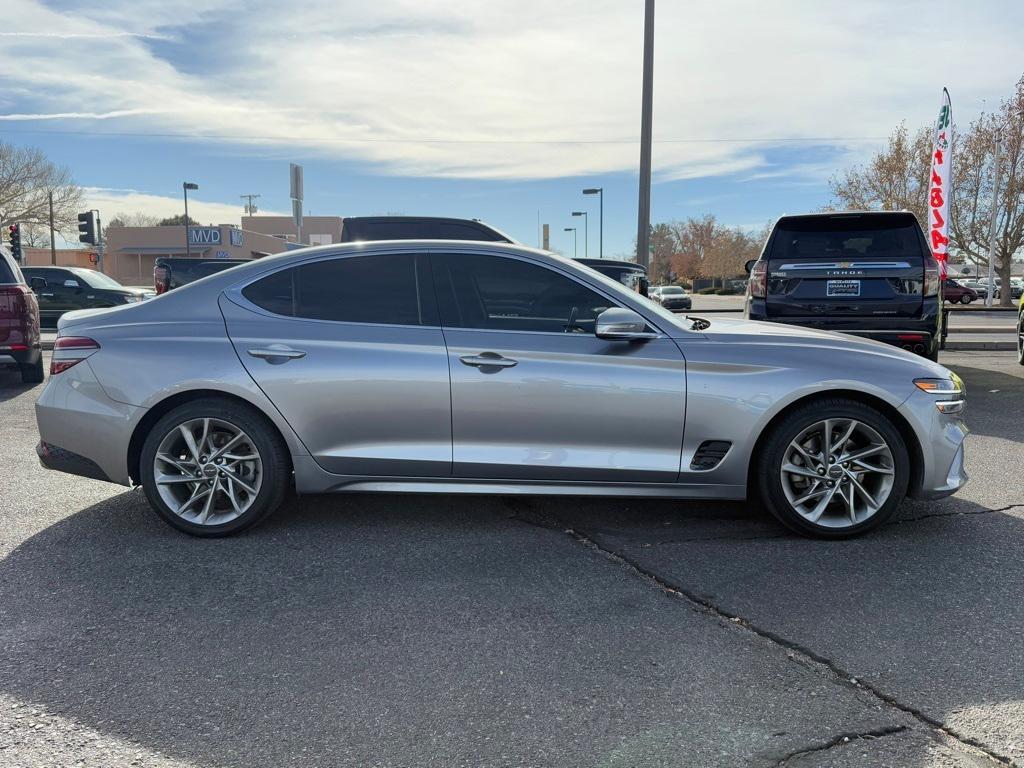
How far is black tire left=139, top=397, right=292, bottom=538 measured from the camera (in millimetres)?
4359

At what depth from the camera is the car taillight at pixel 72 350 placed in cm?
446

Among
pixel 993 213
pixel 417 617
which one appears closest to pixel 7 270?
pixel 417 617

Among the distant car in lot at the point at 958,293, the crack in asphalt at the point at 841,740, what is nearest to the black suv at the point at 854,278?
the crack in asphalt at the point at 841,740

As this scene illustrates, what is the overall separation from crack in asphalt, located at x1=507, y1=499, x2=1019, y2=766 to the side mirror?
42.0 inches

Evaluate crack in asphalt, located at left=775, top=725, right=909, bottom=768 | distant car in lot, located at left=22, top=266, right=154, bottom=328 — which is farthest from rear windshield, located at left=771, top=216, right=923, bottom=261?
distant car in lot, located at left=22, top=266, right=154, bottom=328

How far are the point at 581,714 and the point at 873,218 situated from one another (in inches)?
272

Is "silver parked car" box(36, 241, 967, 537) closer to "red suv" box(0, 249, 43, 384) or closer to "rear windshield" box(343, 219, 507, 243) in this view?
"rear windshield" box(343, 219, 507, 243)

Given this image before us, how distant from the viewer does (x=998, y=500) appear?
5113mm

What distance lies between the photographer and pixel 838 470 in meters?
4.31

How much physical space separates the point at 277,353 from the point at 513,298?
4.14 feet

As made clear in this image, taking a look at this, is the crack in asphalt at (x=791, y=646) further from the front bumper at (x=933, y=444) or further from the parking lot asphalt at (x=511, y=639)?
the front bumper at (x=933, y=444)

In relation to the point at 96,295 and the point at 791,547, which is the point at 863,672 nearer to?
the point at 791,547

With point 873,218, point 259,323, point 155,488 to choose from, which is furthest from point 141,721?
point 873,218

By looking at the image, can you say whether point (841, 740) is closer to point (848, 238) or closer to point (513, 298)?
point (513, 298)
